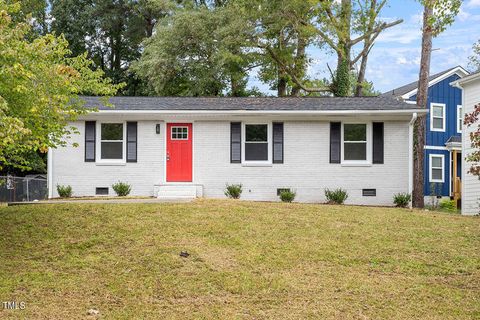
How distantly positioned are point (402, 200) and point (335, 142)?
289 cm

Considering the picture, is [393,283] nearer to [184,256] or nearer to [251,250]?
[251,250]

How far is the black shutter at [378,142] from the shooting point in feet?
61.1

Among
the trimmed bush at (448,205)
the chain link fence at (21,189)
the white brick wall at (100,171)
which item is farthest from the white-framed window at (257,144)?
the trimmed bush at (448,205)

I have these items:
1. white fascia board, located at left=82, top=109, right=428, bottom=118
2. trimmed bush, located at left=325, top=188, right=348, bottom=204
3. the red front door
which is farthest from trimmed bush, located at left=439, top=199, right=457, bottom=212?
the red front door

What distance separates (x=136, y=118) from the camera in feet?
60.7

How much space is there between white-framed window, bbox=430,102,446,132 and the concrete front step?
1483cm

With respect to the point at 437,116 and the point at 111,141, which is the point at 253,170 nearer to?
the point at 111,141

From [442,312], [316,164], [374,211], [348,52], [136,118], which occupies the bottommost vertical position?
[442,312]

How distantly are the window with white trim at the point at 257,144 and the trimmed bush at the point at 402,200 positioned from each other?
14.4 feet

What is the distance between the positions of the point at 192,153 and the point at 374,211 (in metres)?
6.91

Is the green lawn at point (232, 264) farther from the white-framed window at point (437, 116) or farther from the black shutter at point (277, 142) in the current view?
the white-framed window at point (437, 116)

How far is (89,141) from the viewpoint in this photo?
60.7 ft

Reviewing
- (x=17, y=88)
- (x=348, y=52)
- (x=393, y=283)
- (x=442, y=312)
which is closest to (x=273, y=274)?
(x=393, y=283)

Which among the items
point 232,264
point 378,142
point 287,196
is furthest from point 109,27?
point 232,264
